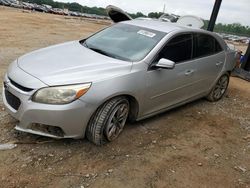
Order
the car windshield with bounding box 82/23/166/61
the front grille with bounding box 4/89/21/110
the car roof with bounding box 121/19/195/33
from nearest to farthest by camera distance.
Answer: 1. the front grille with bounding box 4/89/21/110
2. the car windshield with bounding box 82/23/166/61
3. the car roof with bounding box 121/19/195/33

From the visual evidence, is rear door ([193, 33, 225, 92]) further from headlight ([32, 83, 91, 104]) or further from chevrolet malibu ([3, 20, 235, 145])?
headlight ([32, 83, 91, 104])

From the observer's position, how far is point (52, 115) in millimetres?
3418

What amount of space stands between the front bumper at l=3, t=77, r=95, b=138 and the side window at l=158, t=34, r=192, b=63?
1.56m

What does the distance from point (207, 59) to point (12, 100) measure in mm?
3480

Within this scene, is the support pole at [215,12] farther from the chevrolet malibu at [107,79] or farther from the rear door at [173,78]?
the rear door at [173,78]

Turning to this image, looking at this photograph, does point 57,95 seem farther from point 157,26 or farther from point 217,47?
point 217,47

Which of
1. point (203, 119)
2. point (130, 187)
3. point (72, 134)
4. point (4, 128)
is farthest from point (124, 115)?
point (203, 119)

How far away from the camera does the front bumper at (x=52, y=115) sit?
342 centimetres

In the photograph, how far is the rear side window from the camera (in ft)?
17.4

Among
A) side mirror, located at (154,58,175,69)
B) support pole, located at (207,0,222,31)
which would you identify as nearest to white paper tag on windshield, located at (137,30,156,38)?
side mirror, located at (154,58,175,69)

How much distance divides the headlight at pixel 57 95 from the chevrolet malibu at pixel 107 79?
1 cm

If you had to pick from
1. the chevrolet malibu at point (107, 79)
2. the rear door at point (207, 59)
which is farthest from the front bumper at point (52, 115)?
the rear door at point (207, 59)

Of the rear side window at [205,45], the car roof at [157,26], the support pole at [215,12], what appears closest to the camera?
the car roof at [157,26]

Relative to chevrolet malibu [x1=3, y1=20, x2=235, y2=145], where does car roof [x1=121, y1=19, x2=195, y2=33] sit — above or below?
above
